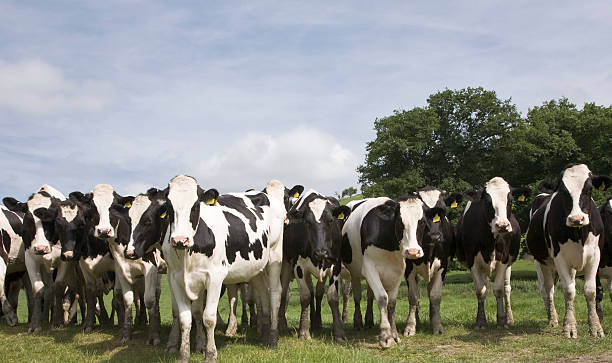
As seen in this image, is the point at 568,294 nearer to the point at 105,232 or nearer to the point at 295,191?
the point at 295,191

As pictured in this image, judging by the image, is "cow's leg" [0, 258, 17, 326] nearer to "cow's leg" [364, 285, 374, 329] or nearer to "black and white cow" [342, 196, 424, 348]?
"cow's leg" [364, 285, 374, 329]

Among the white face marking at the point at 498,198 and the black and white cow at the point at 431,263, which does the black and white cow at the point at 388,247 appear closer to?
the black and white cow at the point at 431,263

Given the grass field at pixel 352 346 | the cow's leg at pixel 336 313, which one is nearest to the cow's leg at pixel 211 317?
the grass field at pixel 352 346

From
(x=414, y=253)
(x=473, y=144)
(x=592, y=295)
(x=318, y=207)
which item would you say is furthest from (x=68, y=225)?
(x=473, y=144)

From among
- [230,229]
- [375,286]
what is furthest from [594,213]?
[230,229]

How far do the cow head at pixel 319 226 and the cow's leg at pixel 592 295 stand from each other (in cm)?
463

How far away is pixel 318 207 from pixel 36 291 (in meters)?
6.58

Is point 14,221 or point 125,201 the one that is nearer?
point 125,201

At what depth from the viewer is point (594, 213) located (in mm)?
10906

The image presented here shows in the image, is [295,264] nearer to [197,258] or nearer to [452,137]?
[197,258]

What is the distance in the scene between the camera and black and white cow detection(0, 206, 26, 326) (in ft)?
44.7

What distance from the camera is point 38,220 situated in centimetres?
1271

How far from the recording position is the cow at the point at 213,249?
863cm

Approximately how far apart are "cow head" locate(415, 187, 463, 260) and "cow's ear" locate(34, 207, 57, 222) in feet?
25.6
